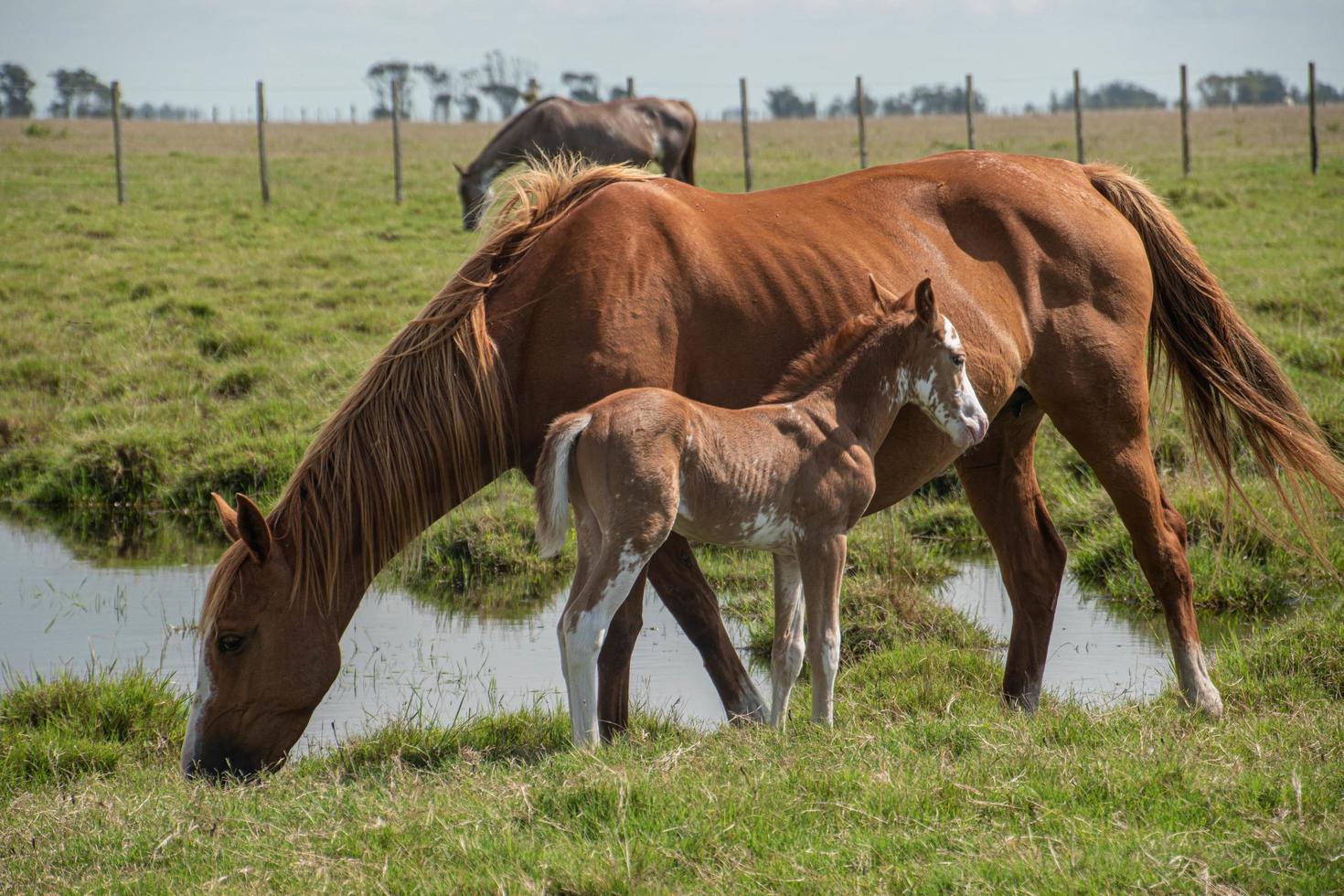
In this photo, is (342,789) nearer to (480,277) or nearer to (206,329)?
(480,277)

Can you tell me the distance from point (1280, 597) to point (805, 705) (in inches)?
115

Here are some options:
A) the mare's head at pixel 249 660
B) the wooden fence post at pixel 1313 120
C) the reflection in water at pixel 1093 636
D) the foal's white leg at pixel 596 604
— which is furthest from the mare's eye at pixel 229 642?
the wooden fence post at pixel 1313 120

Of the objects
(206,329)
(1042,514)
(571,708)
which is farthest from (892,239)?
(206,329)

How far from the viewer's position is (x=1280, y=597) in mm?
6281

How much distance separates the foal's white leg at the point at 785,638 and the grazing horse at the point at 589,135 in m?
12.6

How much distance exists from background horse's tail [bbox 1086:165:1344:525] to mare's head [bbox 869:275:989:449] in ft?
4.76

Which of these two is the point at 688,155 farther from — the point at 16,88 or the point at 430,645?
the point at 16,88

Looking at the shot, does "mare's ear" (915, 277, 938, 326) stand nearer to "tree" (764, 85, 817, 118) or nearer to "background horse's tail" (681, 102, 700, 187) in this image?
"background horse's tail" (681, 102, 700, 187)

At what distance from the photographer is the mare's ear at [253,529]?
379 centimetres

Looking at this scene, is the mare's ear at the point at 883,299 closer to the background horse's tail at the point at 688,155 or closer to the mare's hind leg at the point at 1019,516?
the mare's hind leg at the point at 1019,516

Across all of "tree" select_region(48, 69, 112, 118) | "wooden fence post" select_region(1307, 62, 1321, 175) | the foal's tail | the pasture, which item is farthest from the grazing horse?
"tree" select_region(48, 69, 112, 118)

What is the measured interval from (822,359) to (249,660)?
2.08 meters

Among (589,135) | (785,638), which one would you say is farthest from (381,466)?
(589,135)

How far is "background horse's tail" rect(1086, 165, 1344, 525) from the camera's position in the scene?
208 inches
